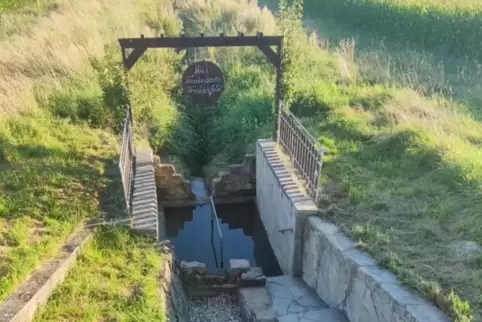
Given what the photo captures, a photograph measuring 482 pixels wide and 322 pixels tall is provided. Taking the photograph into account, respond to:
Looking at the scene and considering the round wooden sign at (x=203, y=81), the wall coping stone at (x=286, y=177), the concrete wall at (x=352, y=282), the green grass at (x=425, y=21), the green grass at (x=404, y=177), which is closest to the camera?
the concrete wall at (x=352, y=282)

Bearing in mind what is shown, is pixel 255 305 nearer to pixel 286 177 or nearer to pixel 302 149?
pixel 286 177

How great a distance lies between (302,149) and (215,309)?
2507 mm

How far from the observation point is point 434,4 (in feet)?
50.5

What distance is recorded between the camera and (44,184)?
6.24 meters

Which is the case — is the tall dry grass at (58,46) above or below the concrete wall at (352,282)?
above

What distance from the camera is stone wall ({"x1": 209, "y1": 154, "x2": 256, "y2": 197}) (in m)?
8.84

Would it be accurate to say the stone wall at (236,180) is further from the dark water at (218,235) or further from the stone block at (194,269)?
the stone block at (194,269)

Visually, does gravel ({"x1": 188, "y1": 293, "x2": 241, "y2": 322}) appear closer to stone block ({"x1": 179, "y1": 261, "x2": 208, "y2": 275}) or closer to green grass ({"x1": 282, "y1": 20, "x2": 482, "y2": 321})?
stone block ({"x1": 179, "y1": 261, "x2": 208, "y2": 275})

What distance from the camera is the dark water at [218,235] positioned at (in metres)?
7.72

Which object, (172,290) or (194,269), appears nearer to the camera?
(172,290)

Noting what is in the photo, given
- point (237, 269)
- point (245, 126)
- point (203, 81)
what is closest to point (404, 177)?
point (237, 269)

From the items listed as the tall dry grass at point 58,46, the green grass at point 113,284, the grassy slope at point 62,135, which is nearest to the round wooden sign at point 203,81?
the grassy slope at point 62,135

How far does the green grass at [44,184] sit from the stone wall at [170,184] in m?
0.97

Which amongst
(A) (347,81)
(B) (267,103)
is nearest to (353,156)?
(B) (267,103)
